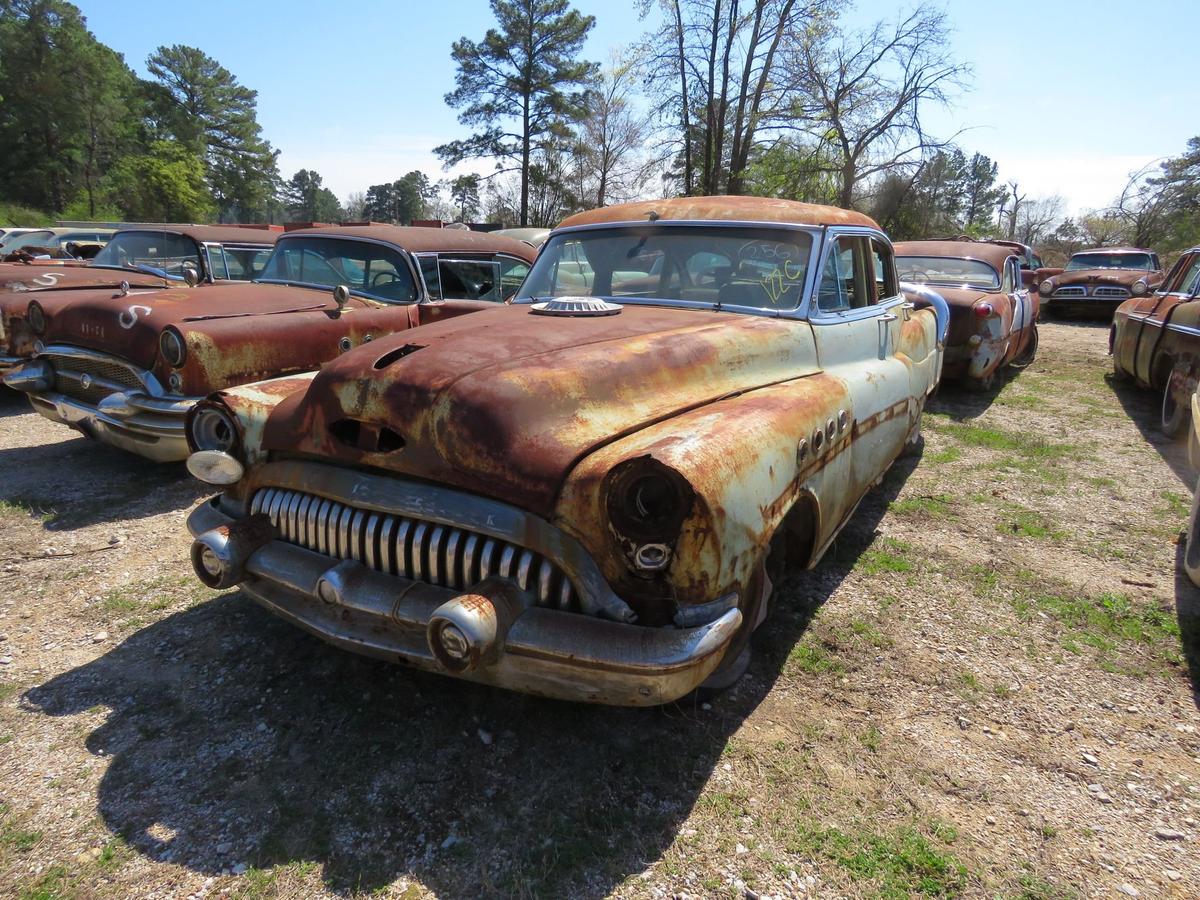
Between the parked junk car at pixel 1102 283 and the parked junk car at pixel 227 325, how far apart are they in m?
13.5

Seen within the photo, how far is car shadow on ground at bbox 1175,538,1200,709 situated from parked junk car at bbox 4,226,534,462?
416cm

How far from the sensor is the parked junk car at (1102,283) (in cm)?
1473

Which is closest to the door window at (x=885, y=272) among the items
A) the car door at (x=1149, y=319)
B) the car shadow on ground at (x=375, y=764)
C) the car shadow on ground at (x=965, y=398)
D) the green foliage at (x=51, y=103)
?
the car shadow on ground at (x=375, y=764)

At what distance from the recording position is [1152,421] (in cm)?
703

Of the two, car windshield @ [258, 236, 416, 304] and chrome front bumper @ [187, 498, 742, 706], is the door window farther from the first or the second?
car windshield @ [258, 236, 416, 304]

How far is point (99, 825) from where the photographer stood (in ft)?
6.89

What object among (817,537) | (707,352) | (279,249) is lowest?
(817,537)

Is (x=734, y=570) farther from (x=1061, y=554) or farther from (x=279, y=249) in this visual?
(x=279, y=249)

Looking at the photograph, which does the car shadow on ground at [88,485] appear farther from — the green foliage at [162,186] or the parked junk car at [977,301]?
the green foliage at [162,186]

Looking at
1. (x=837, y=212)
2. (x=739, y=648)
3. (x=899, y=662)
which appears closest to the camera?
(x=739, y=648)

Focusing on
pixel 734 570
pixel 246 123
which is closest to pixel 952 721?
pixel 734 570

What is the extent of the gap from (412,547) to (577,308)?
148cm

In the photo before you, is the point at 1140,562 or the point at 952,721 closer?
the point at 952,721

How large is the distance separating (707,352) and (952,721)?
1.68m
